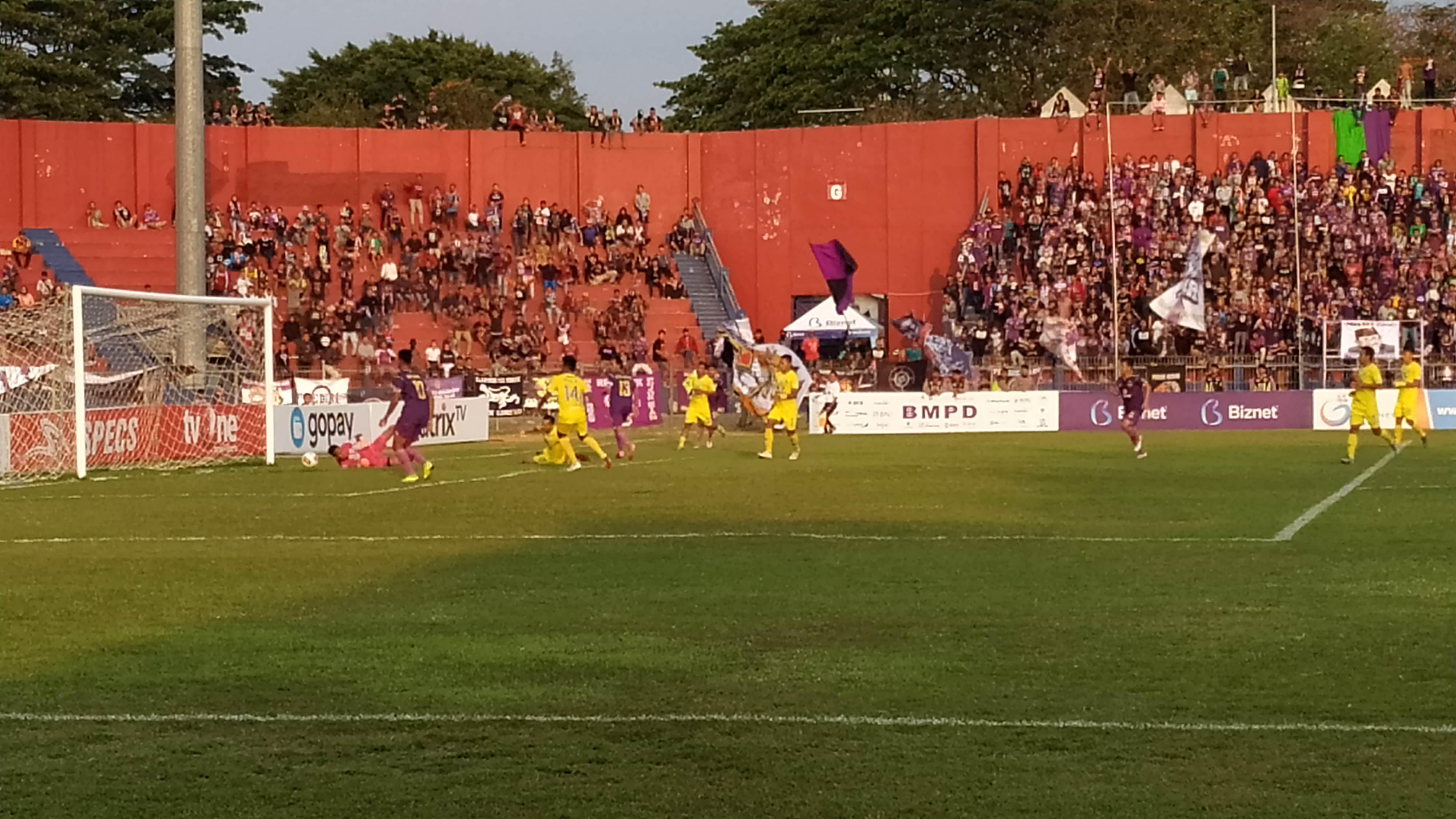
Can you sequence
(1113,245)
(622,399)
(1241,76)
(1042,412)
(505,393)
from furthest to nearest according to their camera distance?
(1241,76)
(1113,245)
(1042,412)
(505,393)
(622,399)

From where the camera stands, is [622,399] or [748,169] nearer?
[622,399]

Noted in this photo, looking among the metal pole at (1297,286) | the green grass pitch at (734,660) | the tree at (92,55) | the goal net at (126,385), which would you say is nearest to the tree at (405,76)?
the tree at (92,55)

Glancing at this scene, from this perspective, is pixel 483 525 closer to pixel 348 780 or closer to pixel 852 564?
pixel 852 564

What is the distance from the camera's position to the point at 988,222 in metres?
50.6

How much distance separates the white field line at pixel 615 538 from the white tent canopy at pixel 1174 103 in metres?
37.0

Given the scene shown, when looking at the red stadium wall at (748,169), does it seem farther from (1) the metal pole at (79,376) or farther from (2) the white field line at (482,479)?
(2) the white field line at (482,479)

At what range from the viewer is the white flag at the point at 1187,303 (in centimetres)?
4441

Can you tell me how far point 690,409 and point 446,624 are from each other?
20.7 meters

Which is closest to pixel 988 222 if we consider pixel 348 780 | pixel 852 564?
pixel 852 564

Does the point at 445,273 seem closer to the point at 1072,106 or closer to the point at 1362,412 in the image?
the point at 1072,106

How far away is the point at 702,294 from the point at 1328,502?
106 ft

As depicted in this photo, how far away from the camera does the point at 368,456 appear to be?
2920 cm

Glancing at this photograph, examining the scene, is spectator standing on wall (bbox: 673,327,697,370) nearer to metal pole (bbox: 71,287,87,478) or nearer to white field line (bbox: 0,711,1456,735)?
metal pole (bbox: 71,287,87,478)

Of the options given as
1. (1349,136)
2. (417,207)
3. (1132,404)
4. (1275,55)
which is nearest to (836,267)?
(417,207)
